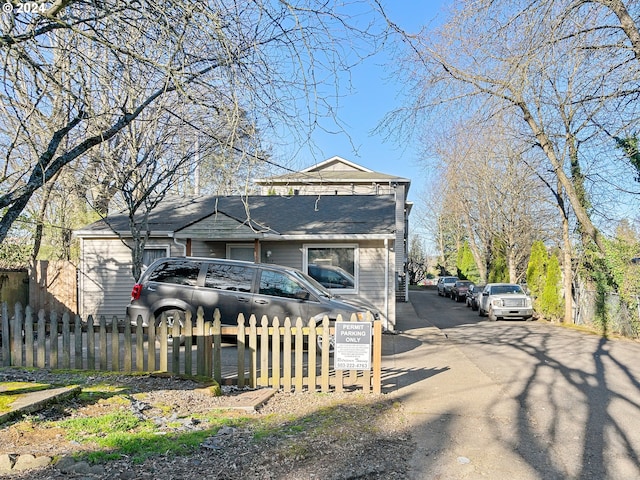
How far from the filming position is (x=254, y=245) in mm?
14969

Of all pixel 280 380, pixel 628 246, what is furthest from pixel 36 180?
pixel 628 246

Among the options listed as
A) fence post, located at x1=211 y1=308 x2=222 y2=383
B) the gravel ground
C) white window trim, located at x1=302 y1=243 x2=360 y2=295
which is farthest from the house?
the gravel ground

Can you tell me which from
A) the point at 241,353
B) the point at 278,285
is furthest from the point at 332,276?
the point at 241,353

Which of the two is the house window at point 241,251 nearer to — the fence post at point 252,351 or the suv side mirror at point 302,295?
the suv side mirror at point 302,295

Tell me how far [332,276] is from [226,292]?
175 inches

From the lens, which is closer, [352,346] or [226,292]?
[352,346]

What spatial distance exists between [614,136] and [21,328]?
39.0 feet

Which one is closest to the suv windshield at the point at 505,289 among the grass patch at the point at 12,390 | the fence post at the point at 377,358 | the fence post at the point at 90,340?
the fence post at the point at 377,358

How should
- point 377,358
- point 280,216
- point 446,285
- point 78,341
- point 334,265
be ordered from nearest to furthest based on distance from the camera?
point 377,358
point 78,341
point 334,265
point 280,216
point 446,285

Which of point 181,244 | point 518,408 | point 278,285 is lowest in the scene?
point 518,408

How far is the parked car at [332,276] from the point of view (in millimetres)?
14508

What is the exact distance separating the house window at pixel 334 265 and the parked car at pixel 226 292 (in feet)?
11.3

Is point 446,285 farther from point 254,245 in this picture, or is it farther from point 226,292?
point 226,292

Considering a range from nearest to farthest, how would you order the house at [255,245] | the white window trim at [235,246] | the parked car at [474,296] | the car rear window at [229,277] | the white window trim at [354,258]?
1. the car rear window at [229,277]
2. the house at [255,245]
3. the white window trim at [354,258]
4. the white window trim at [235,246]
5. the parked car at [474,296]
